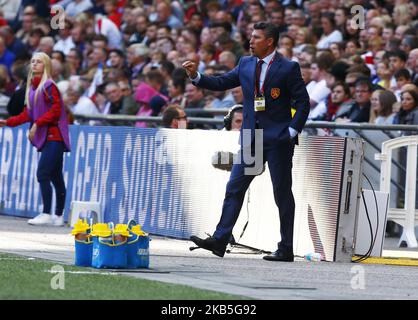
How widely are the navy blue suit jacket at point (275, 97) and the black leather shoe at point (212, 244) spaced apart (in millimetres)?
994

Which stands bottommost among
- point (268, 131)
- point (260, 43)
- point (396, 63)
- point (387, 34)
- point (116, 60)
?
point (268, 131)

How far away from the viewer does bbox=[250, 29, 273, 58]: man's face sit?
1348cm

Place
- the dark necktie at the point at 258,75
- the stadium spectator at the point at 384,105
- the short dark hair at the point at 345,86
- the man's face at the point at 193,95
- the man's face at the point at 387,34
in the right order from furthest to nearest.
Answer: the man's face at the point at 193,95
the man's face at the point at 387,34
the short dark hair at the point at 345,86
the stadium spectator at the point at 384,105
the dark necktie at the point at 258,75

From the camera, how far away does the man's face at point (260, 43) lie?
13.5 meters

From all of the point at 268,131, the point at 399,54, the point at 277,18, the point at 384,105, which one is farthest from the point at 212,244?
the point at 277,18

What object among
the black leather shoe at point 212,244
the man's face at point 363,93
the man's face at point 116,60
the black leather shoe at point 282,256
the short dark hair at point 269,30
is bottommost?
the black leather shoe at point 282,256

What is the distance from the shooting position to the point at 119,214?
17484mm

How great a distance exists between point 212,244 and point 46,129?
5278 millimetres

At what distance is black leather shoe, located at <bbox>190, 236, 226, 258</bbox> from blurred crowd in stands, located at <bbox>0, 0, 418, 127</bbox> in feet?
12.6

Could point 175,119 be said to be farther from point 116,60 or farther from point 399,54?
point 116,60

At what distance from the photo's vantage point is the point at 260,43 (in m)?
13.5

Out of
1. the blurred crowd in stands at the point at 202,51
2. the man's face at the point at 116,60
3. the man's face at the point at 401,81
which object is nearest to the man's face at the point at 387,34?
the blurred crowd in stands at the point at 202,51

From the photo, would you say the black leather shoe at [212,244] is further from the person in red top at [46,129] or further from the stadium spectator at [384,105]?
the person in red top at [46,129]

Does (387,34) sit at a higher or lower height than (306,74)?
higher
